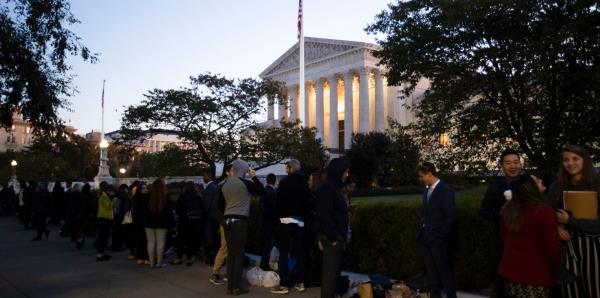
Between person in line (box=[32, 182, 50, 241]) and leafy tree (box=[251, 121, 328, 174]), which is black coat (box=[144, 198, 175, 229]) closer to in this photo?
person in line (box=[32, 182, 50, 241])

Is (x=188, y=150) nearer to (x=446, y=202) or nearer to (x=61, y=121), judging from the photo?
(x=61, y=121)

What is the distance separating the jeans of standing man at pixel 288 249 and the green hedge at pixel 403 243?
1.45 m

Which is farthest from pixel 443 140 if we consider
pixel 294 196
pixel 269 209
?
pixel 294 196

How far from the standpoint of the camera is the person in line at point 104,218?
12.7 m

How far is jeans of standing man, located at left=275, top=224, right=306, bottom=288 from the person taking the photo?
28.3 feet

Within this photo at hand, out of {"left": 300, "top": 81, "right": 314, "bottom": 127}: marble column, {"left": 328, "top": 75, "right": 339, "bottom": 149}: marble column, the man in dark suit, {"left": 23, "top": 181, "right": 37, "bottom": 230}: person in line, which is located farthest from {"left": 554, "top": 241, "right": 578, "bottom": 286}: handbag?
{"left": 300, "top": 81, "right": 314, "bottom": 127}: marble column

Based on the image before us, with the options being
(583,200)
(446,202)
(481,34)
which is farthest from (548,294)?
(481,34)

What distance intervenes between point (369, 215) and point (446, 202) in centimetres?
286

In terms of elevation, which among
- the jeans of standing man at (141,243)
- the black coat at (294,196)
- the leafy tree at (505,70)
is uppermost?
the leafy tree at (505,70)

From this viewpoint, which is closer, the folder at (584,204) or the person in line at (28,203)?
the folder at (584,204)

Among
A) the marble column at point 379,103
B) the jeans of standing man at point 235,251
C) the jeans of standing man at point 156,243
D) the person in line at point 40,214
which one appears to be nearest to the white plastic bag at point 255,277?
the jeans of standing man at point 235,251

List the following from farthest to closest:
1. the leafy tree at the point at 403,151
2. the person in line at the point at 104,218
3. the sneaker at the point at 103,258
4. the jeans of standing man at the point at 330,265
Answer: the leafy tree at the point at 403,151, the person in line at the point at 104,218, the sneaker at the point at 103,258, the jeans of standing man at the point at 330,265

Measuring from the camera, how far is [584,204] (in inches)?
195

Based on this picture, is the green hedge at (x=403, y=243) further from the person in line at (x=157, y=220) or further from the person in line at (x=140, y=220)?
the person in line at (x=140, y=220)
